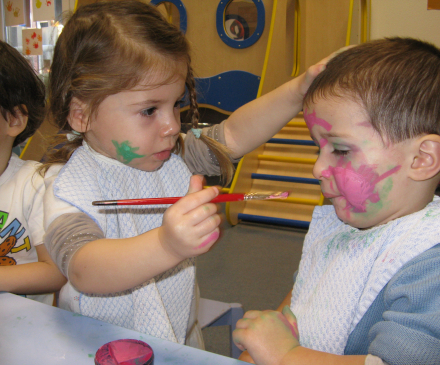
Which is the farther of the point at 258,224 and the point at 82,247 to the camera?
the point at 258,224

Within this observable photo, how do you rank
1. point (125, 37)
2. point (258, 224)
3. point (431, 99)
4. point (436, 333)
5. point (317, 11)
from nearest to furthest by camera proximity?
point (436, 333), point (431, 99), point (125, 37), point (258, 224), point (317, 11)

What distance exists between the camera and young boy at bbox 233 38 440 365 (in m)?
0.55

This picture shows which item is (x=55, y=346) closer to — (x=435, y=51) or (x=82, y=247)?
(x=82, y=247)

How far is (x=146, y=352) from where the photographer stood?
0.46 metres

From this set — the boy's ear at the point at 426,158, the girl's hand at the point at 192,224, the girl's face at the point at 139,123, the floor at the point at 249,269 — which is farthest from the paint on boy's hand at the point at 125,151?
the floor at the point at 249,269

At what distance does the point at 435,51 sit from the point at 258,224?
2.45 metres

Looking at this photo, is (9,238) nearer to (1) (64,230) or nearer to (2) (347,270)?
(1) (64,230)

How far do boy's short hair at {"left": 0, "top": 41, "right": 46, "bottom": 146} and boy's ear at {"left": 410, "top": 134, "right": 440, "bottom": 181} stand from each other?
3.10 ft

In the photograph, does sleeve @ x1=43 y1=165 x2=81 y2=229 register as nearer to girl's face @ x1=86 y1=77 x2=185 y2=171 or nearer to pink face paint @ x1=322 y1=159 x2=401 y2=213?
girl's face @ x1=86 y1=77 x2=185 y2=171

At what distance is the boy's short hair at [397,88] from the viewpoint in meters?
0.58

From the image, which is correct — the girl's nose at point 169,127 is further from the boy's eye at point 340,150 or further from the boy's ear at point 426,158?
the boy's ear at point 426,158

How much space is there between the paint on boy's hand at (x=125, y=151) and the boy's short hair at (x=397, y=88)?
394 millimetres

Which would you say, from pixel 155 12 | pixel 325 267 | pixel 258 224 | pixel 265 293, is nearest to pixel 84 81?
pixel 155 12

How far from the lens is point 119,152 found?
29.8 inches
